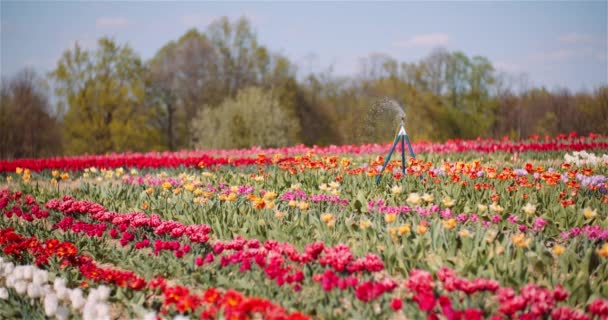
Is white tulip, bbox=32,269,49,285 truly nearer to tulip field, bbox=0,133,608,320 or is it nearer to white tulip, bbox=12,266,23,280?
tulip field, bbox=0,133,608,320

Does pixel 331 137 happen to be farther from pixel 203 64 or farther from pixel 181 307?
pixel 181 307

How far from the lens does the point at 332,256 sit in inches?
159

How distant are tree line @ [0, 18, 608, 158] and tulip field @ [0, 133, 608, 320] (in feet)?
42.0

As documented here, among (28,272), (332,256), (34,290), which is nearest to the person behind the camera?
(332,256)

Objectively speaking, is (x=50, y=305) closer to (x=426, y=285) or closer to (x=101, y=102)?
(x=426, y=285)

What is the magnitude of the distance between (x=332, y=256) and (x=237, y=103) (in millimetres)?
19898

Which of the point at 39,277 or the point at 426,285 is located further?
the point at 39,277

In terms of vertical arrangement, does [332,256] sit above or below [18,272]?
above

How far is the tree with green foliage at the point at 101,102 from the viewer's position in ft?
83.4

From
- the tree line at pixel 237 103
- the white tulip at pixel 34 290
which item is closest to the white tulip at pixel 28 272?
the white tulip at pixel 34 290

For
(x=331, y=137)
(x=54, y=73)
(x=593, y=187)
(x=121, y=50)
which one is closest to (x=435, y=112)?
(x=331, y=137)

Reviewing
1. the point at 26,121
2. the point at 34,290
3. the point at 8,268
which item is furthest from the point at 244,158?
the point at 26,121

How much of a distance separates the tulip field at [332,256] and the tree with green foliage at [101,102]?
19456 mm

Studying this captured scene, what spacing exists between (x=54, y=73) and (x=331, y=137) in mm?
17528
